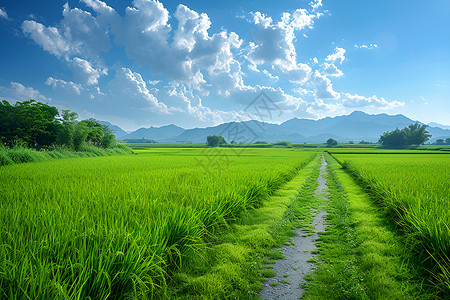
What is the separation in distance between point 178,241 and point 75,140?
29.9m

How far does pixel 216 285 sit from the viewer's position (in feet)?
9.18

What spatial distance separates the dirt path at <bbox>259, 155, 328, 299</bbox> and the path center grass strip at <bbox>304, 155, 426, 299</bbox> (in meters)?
0.16

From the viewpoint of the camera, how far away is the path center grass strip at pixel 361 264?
279 centimetres

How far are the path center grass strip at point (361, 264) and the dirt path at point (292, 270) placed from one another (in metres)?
0.16

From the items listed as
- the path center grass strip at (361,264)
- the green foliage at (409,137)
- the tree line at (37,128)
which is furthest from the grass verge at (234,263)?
the green foliage at (409,137)

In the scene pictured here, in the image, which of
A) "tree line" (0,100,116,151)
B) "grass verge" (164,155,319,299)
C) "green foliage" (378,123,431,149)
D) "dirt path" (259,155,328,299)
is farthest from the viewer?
"green foliage" (378,123,431,149)

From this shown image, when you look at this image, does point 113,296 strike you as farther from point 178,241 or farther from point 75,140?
point 75,140

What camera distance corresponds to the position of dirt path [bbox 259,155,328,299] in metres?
2.89

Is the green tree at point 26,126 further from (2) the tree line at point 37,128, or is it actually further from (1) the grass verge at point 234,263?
(1) the grass verge at point 234,263

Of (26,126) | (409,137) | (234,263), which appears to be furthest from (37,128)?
(409,137)

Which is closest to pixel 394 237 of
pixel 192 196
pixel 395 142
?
pixel 192 196

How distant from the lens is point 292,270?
3463 mm

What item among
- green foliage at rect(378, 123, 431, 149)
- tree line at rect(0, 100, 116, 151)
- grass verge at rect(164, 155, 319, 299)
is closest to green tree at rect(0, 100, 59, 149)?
tree line at rect(0, 100, 116, 151)

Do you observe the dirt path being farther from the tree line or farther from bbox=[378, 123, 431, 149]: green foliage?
bbox=[378, 123, 431, 149]: green foliage
